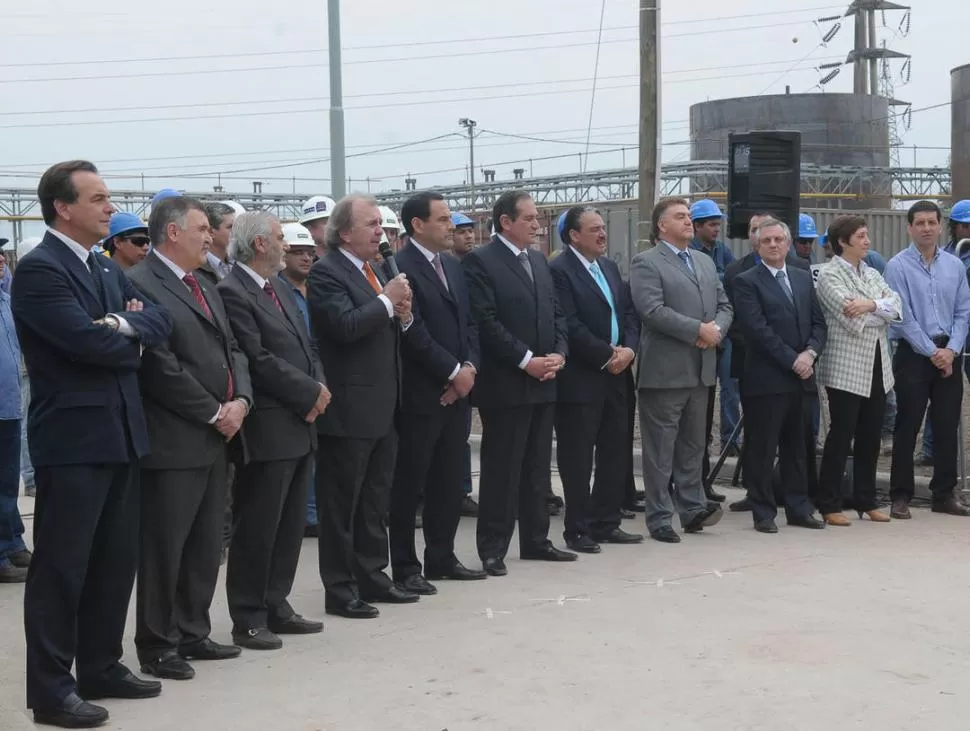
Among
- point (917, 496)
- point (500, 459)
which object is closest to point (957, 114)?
point (917, 496)

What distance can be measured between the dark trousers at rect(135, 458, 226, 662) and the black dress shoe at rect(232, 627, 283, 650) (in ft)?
1.03

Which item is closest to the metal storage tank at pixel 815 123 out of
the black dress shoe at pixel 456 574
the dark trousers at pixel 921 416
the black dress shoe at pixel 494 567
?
the dark trousers at pixel 921 416

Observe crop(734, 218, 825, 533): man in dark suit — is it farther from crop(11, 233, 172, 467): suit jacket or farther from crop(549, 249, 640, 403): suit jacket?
Result: crop(11, 233, 172, 467): suit jacket

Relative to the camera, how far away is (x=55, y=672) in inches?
214

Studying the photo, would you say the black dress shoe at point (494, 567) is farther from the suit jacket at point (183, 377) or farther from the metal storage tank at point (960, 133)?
the metal storage tank at point (960, 133)

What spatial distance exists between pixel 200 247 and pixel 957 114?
40.9 metres

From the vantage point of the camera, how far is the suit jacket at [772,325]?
9.73 meters

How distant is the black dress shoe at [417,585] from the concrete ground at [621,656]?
0.09 meters

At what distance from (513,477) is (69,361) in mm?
3625

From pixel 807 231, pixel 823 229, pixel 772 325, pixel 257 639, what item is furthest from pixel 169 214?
pixel 823 229

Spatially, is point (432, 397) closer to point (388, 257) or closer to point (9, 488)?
point (388, 257)

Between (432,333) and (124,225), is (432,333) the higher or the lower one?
the lower one

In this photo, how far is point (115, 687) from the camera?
228 inches

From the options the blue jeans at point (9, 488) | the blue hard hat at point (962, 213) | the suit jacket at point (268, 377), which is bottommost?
the blue jeans at point (9, 488)
